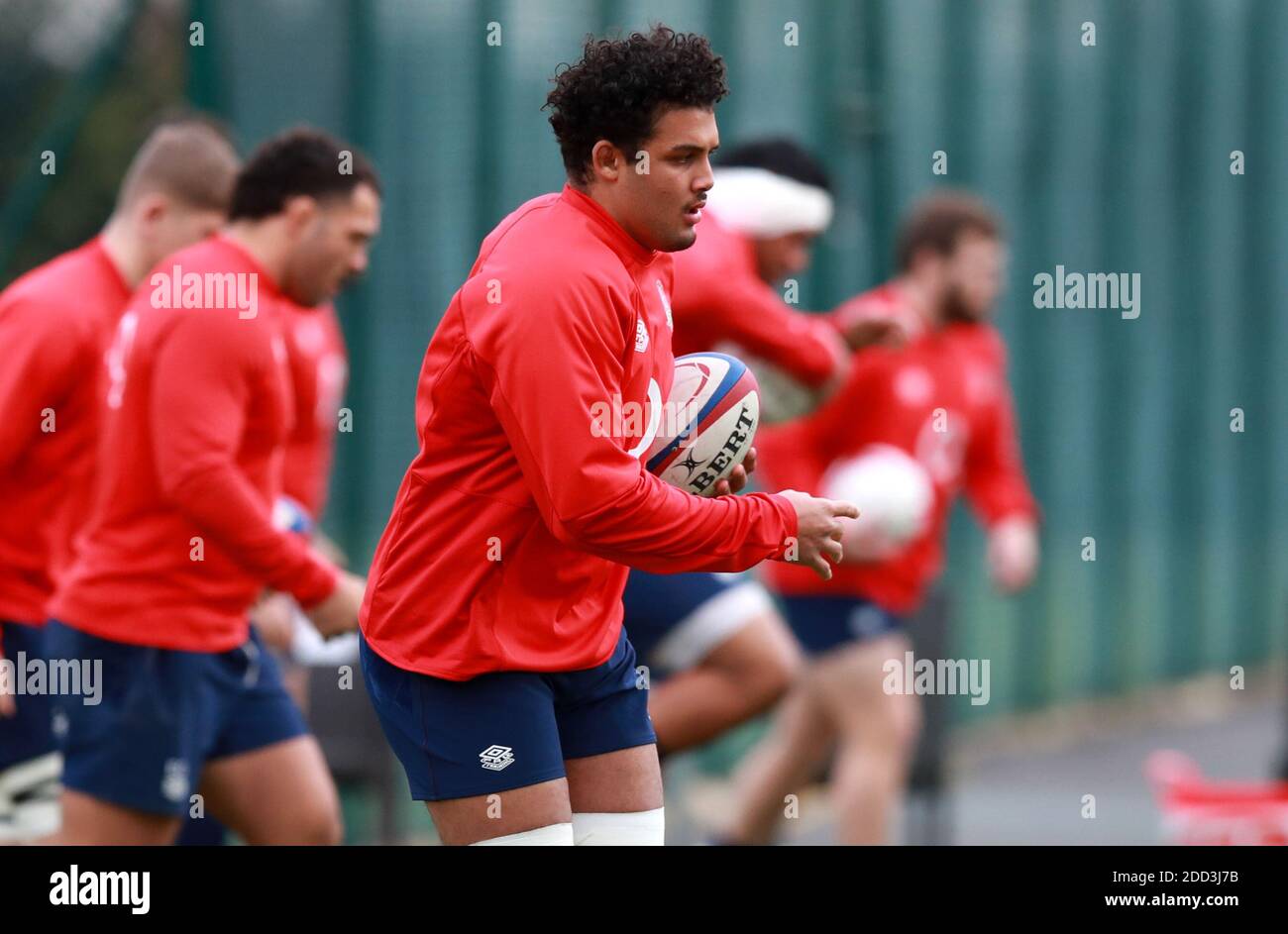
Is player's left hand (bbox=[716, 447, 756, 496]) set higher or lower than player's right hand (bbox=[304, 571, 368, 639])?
higher

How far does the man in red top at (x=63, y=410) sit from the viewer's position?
4809mm

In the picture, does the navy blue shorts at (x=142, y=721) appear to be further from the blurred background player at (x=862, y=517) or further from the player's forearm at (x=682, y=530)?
the blurred background player at (x=862, y=517)

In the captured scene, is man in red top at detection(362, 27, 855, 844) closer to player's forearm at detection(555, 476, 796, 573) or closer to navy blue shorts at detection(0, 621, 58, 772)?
player's forearm at detection(555, 476, 796, 573)

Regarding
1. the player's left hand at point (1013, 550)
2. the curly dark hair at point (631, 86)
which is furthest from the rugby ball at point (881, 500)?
the curly dark hair at point (631, 86)

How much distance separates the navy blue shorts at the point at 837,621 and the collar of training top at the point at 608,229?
330 cm

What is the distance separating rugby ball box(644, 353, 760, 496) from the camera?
149 inches

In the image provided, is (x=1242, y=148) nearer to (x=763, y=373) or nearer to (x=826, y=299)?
(x=826, y=299)

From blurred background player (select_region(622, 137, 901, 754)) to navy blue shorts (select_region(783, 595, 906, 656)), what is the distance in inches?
34.8

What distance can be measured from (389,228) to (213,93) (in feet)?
2.99

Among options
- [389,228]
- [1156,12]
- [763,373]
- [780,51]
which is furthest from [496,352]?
[1156,12]

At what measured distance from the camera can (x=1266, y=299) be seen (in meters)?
11.1

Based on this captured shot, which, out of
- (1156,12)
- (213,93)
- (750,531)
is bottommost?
(750,531)

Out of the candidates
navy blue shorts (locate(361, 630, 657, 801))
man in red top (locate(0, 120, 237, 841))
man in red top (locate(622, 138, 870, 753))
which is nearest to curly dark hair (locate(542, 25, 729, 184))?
navy blue shorts (locate(361, 630, 657, 801))
